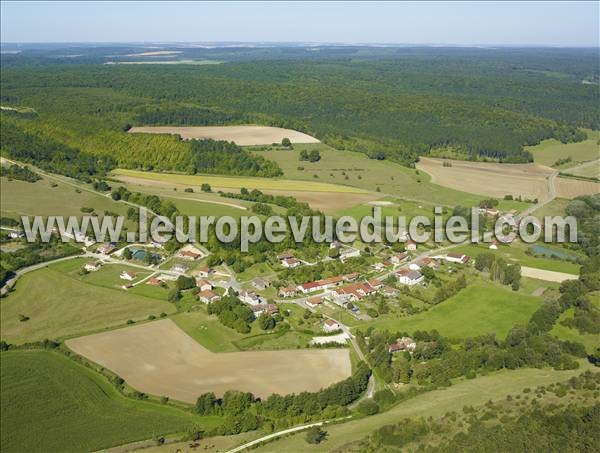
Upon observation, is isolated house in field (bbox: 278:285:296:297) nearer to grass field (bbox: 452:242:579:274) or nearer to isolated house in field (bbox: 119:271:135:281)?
isolated house in field (bbox: 119:271:135:281)

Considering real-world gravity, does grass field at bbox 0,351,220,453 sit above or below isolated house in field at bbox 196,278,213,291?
below

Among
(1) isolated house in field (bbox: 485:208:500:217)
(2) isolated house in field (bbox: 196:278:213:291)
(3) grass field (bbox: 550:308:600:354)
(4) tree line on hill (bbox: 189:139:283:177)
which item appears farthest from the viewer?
(4) tree line on hill (bbox: 189:139:283:177)

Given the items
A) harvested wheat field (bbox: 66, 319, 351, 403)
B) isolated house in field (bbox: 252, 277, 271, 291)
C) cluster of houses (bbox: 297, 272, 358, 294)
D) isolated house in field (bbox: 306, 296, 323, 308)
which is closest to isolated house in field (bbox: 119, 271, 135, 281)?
harvested wheat field (bbox: 66, 319, 351, 403)

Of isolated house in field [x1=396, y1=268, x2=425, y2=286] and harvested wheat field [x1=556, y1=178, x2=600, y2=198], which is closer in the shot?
isolated house in field [x1=396, y1=268, x2=425, y2=286]

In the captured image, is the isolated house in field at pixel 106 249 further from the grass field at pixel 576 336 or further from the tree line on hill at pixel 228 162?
the grass field at pixel 576 336

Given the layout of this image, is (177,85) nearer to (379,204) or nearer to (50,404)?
(379,204)

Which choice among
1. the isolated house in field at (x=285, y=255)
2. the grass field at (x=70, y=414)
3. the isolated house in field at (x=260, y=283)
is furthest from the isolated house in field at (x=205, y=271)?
the grass field at (x=70, y=414)
